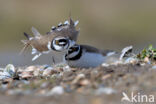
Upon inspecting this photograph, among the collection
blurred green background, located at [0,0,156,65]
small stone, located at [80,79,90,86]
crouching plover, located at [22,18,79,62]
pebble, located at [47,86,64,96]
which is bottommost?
pebble, located at [47,86,64,96]

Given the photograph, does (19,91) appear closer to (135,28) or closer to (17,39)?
Result: (17,39)

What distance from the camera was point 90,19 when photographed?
13930mm

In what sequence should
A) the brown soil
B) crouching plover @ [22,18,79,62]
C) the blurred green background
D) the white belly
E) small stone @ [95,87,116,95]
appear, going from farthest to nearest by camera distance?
1. the blurred green background
2. the white belly
3. crouching plover @ [22,18,79,62]
4. small stone @ [95,87,116,95]
5. the brown soil

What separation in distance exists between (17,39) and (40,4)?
1.95 m

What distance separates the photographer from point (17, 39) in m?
13.0

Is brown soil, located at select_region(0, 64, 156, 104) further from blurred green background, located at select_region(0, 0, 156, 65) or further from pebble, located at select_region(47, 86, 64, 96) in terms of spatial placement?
blurred green background, located at select_region(0, 0, 156, 65)

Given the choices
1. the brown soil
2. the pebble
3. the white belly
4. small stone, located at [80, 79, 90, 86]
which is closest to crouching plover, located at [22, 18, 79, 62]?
the white belly

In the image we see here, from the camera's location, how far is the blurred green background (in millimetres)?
12969

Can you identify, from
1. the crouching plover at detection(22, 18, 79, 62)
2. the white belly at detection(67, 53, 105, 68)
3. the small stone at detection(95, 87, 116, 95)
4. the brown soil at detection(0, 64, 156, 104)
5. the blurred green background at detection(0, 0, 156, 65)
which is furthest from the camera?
the blurred green background at detection(0, 0, 156, 65)

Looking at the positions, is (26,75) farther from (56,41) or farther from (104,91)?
(104,91)

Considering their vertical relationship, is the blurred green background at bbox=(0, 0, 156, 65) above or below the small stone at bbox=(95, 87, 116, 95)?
above

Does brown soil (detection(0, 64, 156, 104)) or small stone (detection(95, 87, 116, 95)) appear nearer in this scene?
brown soil (detection(0, 64, 156, 104))

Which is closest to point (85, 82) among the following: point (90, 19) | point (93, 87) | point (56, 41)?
point (93, 87)

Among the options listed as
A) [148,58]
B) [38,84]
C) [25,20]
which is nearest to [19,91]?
[38,84]
